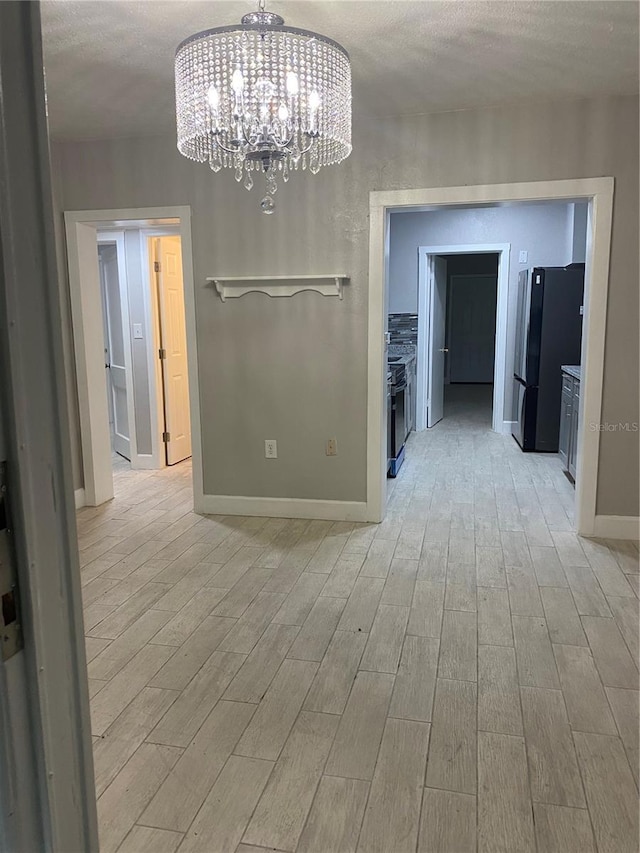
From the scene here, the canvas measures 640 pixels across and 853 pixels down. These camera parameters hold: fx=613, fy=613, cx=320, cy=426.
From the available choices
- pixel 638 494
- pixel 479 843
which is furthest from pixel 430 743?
pixel 638 494

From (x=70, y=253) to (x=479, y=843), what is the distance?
3.94 m

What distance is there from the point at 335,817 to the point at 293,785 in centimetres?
16

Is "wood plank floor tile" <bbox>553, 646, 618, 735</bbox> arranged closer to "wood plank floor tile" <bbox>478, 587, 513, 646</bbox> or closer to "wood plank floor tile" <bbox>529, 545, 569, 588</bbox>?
"wood plank floor tile" <bbox>478, 587, 513, 646</bbox>

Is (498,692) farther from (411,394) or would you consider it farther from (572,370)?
(411,394)

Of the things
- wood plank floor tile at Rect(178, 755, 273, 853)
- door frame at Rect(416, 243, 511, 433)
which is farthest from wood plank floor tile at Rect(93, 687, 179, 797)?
door frame at Rect(416, 243, 511, 433)

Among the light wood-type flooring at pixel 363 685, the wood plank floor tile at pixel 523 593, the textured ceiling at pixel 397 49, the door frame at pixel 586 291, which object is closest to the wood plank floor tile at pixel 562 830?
the light wood-type flooring at pixel 363 685

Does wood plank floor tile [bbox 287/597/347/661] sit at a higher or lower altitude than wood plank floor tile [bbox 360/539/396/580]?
lower

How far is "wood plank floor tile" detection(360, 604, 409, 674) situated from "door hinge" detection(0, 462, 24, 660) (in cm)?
185

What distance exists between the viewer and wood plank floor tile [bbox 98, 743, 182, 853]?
157 centimetres

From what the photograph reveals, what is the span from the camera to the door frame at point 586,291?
133 inches

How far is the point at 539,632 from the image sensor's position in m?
2.53

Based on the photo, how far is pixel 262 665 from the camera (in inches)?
91.1

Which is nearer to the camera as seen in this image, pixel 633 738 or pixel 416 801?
pixel 416 801

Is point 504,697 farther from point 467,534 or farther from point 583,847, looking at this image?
point 467,534
